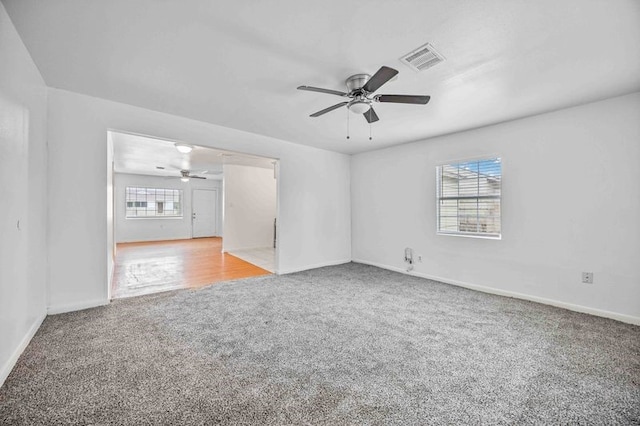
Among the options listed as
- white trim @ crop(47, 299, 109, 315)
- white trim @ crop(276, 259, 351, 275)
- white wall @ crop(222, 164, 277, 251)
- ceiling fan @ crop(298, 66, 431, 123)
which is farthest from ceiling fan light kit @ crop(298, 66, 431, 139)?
white wall @ crop(222, 164, 277, 251)

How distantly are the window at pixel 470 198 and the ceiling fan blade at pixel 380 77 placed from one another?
268 centimetres

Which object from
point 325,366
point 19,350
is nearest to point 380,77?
point 325,366

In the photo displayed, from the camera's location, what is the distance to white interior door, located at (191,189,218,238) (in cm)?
1046

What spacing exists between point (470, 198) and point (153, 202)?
1023 centimetres

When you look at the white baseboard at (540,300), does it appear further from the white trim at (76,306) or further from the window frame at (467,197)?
the white trim at (76,306)

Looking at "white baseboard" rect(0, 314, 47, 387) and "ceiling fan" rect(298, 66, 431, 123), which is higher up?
"ceiling fan" rect(298, 66, 431, 123)

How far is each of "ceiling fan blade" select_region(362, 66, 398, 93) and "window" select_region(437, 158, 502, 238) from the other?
2684 mm

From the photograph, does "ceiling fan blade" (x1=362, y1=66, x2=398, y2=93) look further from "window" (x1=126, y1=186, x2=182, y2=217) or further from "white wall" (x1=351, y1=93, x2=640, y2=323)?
"window" (x1=126, y1=186, x2=182, y2=217)

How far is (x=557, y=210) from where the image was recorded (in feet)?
10.7

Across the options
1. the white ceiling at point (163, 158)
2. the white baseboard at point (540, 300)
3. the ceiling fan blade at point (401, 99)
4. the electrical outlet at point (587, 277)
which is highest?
the white ceiling at point (163, 158)

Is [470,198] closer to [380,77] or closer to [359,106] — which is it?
[359,106]

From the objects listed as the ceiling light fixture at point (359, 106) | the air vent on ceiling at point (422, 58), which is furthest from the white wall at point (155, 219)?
the air vent on ceiling at point (422, 58)

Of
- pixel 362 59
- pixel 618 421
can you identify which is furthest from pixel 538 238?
pixel 362 59

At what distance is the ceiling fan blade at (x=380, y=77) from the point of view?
6.14ft
